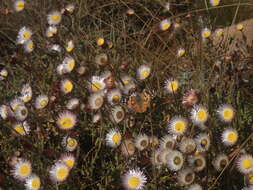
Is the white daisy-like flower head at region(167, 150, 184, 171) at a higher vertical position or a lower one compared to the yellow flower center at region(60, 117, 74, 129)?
lower

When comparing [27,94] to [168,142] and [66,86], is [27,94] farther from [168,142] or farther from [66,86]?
[168,142]

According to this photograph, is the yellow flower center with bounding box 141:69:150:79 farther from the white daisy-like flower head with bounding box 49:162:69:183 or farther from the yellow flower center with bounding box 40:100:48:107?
the white daisy-like flower head with bounding box 49:162:69:183

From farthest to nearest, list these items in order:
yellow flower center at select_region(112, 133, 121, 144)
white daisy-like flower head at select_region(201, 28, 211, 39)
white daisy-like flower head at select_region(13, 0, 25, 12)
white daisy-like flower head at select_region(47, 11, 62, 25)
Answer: white daisy-like flower head at select_region(13, 0, 25, 12), white daisy-like flower head at select_region(47, 11, 62, 25), white daisy-like flower head at select_region(201, 28, 211, 39), yellow flower center at select_region(112, 133, 121, 144)

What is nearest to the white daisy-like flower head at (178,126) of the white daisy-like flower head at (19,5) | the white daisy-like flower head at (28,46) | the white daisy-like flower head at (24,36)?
the white daisy-like flower head at (28,46)

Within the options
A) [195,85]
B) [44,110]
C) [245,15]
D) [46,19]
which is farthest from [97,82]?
[245,15]

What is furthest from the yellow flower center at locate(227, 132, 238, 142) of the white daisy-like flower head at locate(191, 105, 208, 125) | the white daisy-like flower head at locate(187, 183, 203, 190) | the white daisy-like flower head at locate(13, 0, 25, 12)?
the white daisy-like flower head at locate(13, 0, 25, 12)

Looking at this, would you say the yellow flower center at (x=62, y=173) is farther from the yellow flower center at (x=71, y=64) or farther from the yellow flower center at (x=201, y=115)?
the yellow flower center at (x=71, y=64)

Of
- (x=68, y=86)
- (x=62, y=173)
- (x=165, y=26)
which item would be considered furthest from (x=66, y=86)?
(x=165, y=26)
